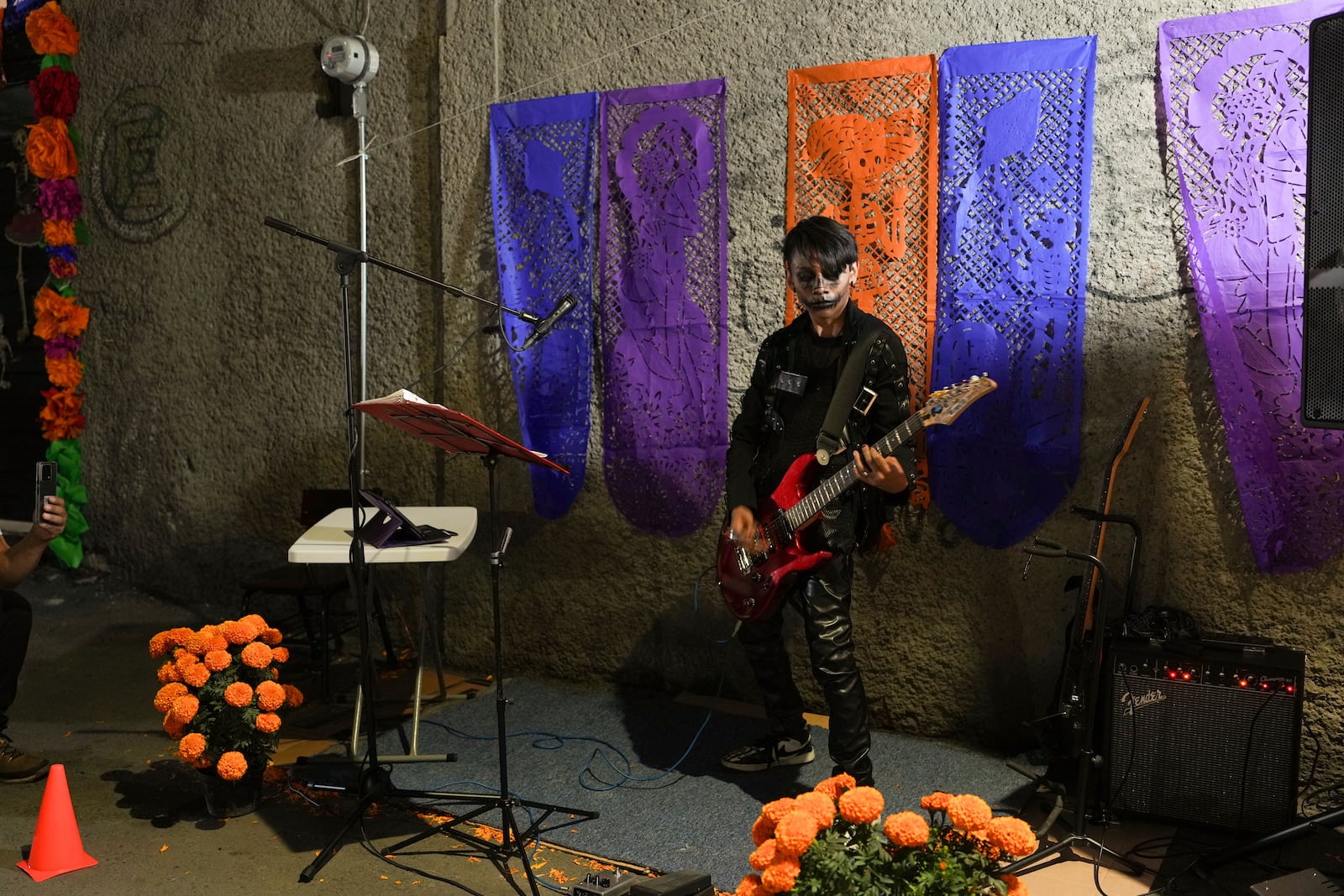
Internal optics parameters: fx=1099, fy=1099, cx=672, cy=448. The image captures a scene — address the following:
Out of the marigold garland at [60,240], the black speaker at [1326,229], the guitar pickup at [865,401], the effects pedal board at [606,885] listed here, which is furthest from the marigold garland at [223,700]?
the marigold garland at [60,240]

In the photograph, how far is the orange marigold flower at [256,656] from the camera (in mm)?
3551

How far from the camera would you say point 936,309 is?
13.3 ft

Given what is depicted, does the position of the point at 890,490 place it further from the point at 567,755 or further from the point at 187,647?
the point at 187,647

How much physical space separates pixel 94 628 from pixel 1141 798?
5172 mm

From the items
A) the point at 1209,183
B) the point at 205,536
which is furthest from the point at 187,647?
the point at 1209,183

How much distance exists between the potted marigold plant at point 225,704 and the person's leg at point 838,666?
5.66ft

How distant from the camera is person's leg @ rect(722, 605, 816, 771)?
383 centimetres

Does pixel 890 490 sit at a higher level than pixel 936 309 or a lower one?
lower

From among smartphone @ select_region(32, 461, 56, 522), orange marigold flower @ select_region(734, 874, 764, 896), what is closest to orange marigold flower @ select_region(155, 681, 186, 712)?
smartphone @ select_region(32, 461, 56, 522)

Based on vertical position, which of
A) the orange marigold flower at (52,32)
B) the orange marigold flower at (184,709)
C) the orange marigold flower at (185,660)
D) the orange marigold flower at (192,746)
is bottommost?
the orange marigold flower at (192,746)

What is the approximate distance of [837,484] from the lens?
343 centimetres

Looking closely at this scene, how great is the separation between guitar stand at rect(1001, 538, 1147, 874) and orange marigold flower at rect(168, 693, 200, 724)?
2.46 meters

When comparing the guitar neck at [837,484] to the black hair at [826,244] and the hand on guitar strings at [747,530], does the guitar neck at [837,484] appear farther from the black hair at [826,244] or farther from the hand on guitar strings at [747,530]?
the black hair at [826,244]

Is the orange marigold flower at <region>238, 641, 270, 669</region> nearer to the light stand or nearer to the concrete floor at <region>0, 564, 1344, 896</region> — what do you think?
the light stand
